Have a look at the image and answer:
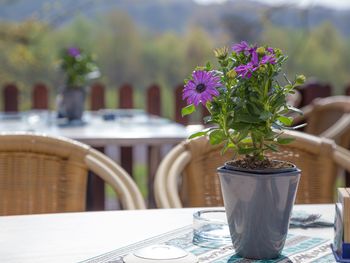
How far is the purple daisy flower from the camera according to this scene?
107cm

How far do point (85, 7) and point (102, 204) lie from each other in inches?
185

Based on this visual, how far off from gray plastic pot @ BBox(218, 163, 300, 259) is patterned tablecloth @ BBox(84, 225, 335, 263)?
29mm

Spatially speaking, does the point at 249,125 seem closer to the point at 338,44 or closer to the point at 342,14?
the point at 342,14

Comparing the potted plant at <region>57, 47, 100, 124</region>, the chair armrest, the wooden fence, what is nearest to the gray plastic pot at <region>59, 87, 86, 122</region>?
the potted plant at <region>57, 47, 100, 124</region>

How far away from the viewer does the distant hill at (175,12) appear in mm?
8977

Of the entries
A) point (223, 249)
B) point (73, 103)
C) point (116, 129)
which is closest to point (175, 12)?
point (73, 103)

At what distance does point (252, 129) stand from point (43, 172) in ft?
2.90

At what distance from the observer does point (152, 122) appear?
12.3ft

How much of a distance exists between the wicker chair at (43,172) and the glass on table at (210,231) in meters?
0.61

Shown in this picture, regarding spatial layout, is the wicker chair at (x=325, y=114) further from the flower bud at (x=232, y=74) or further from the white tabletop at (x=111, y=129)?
the flower bud at (x=232, y=74)

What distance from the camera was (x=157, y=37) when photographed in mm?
10797

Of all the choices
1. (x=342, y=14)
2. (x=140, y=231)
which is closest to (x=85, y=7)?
(x=342, y=14)

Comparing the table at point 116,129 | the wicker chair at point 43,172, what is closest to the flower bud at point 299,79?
the wicker chair at point 43,172

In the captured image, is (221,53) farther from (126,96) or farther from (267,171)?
(126,96)
